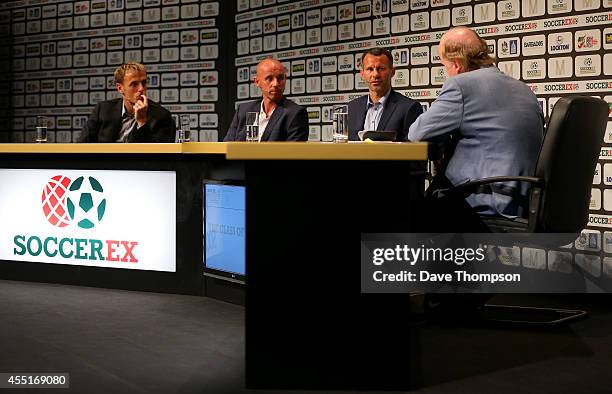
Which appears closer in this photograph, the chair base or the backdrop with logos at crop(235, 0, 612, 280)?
the chair base

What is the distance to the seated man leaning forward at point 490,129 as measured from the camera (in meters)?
3.45

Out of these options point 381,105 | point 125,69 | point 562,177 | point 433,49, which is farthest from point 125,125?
point 562,177

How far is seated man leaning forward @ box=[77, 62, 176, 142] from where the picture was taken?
17.1ft

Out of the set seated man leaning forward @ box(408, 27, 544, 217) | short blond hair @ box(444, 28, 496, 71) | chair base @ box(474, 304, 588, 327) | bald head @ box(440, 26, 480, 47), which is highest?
bald head @ box(440, 26, 480, 47)

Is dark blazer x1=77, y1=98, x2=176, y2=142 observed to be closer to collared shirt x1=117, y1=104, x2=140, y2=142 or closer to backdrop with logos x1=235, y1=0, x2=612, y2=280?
collared shirt x1=117, y1=104, x2=140, y2=142

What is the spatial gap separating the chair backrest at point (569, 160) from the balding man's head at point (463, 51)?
509 mm

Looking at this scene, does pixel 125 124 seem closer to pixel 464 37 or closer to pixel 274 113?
pixel 274 113

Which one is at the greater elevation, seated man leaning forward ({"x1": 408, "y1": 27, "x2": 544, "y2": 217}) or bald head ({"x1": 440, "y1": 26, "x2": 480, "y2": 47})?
bald head ({"x1": 440, "y1": 26, "x2": 480, "y2": 47})

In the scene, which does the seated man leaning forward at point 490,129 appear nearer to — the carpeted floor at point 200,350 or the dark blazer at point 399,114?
the carpeted floor at point 200,350

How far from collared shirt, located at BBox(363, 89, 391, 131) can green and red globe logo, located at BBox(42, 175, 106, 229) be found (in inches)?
60.6

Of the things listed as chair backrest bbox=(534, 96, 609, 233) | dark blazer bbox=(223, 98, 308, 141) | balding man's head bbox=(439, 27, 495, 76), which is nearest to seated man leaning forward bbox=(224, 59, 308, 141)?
dark blazer bbox=(223, 98, 308, 141)
